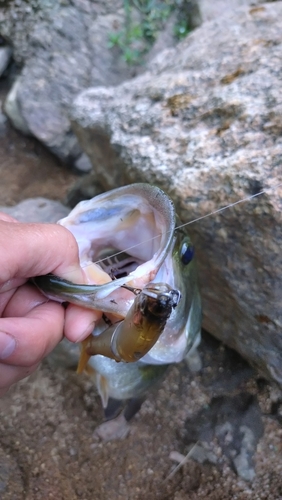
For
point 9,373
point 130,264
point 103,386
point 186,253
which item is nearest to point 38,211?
point 103,386

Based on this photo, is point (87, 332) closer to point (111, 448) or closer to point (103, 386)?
point (103, 386)

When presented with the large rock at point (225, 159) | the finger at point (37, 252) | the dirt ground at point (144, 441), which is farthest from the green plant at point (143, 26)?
the finger at point (37, 252)

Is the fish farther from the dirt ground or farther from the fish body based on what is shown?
the dirt ground

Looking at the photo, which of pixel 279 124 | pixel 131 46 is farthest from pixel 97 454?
pixel 131 46

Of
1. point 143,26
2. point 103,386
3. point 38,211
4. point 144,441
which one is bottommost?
point 144,441

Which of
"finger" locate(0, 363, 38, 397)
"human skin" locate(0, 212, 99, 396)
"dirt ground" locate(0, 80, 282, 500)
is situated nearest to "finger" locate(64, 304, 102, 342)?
"human skin" locate(0, 212, 99, 396)

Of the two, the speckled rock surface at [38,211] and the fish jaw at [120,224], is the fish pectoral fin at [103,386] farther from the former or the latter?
the speckled rock surface at [38,211]

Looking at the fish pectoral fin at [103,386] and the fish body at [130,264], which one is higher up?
the fish body at [130,264]

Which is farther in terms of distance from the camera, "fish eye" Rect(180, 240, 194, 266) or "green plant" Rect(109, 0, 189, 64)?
"green plant" Rect(109, 0, 189, 64)
